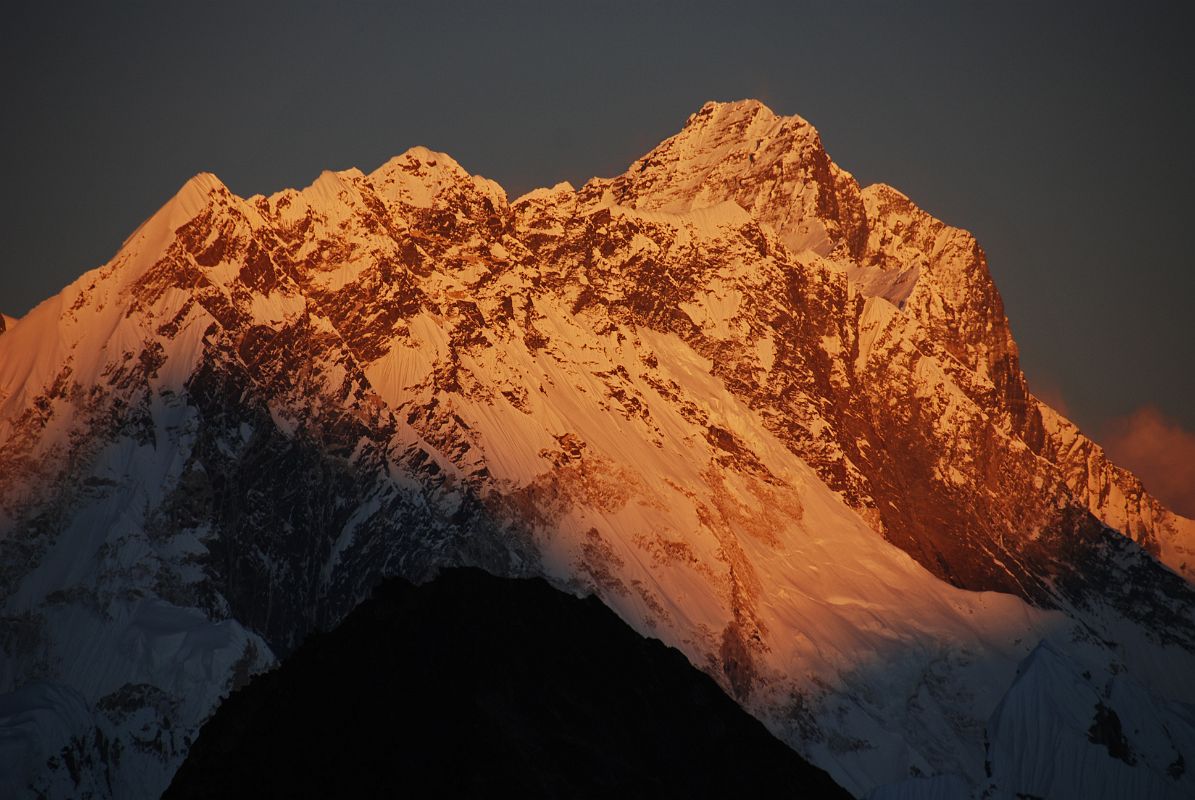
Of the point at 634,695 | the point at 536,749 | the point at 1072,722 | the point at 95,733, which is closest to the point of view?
the point at 536,749

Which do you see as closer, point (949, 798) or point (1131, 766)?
point (949, 798)

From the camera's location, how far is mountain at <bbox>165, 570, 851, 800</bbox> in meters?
33.3

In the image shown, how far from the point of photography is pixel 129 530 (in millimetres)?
188875

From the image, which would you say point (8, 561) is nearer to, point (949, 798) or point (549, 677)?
point (949, 798)

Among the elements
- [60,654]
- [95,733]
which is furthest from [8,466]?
[95,733]

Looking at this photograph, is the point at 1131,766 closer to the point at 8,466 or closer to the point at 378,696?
the point at 378,696

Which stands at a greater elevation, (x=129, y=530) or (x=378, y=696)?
(x=129, y=530)

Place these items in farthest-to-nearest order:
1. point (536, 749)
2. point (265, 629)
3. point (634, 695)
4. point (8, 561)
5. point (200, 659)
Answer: point (265, 629) < point (8, 561) < point (200, 659) < point (634, 695) < point (536, 749)

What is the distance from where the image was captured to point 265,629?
198 metres

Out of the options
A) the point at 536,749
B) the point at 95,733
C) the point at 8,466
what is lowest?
the point at 536,749

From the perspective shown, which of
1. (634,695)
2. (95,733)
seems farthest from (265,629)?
(634,695)

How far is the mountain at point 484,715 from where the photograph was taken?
109 feet

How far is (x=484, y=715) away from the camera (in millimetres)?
33531

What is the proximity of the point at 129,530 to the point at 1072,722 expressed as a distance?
113292mm
